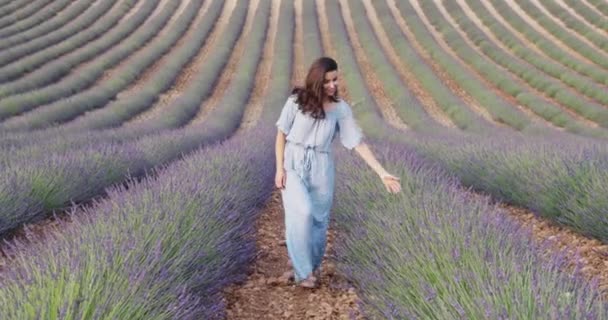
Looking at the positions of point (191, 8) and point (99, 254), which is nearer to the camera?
point (99, 254)

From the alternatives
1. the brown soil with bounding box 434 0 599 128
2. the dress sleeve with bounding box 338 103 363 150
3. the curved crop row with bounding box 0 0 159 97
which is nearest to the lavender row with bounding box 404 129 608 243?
the dress sleeve with bounding box 338 103 363 150

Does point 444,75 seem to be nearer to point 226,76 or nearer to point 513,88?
point 513,88

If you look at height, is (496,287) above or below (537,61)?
above

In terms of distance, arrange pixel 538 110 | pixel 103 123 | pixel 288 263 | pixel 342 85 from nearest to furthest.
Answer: pixel 288 263 < pixel 103 123 < pixel 538 110 < pixel 342 85

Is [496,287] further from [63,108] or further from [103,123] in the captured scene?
[63,108]

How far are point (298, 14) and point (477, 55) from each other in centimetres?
929

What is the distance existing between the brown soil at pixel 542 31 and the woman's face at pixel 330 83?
644 inches

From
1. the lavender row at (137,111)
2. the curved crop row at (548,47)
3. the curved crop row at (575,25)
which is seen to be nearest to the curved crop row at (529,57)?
the curved crop row at (548,47)

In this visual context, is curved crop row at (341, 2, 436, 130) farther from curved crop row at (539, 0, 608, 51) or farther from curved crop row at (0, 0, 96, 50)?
curved crop row at (0, 0, 96, 50)

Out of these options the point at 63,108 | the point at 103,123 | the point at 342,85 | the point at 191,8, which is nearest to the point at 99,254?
the point at 103,123

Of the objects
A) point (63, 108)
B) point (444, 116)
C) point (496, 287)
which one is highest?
point (496, 287)

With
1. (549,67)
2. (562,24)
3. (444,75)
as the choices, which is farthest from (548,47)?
(444,75)

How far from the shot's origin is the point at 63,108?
13.7 metres

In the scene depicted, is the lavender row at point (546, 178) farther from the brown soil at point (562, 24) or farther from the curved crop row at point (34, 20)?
the curved crop row at point (34, 20)
